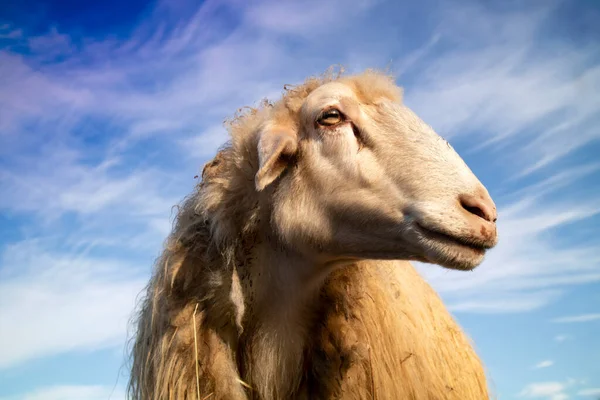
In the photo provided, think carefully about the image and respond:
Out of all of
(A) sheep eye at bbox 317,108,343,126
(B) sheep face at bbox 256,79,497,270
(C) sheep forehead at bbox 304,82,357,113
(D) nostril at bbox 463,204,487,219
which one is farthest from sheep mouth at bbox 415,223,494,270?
(C) sheep forehead at bbox 304,82,357,113

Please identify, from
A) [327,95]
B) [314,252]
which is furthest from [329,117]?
[314,252]

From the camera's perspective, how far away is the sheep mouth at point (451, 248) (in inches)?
154

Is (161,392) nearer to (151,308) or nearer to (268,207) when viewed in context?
(151,308)

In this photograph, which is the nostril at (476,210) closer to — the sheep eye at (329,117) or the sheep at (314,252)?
the sheep at (314,252)

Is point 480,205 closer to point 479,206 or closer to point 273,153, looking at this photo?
point 479,206

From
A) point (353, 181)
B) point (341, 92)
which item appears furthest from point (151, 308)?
point (341, 92)

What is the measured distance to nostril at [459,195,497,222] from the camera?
3896 mm

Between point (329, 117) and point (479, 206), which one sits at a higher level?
point (329, 117)

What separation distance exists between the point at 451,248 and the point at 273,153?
1.30 m

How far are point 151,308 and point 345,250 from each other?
1.62 meters

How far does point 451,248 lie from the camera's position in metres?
3.92

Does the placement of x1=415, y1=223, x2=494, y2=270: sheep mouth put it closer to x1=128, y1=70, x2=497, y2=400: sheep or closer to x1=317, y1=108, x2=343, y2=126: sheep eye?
x1=128, y1=70, x2=497, y2=400: sheep

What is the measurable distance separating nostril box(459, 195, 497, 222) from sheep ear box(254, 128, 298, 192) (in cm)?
121

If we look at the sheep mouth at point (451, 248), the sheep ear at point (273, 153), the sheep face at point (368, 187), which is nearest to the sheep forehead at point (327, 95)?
the sheep face at point (368, 187)
